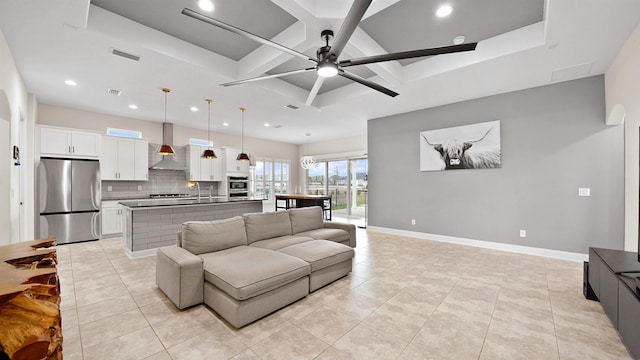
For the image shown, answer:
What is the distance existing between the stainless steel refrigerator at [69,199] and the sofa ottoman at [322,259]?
16.1 feet

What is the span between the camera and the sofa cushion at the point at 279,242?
321 cm

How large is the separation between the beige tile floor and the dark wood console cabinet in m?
0.19

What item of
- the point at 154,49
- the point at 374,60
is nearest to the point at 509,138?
the point at 374,60

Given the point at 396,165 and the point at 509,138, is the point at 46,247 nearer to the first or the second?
the point at 396,165

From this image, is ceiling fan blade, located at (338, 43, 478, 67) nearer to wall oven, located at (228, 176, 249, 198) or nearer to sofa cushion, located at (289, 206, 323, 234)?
sofa cushion, located at (289, 206, 323, 234)

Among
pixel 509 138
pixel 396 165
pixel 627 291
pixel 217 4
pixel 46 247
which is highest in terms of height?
pixel 217 4

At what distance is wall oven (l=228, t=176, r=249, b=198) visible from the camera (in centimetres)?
787

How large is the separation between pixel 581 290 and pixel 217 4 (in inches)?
203

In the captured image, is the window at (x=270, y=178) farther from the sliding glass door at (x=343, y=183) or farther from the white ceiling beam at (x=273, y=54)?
the white ceiling beam at (x=273, y=54)

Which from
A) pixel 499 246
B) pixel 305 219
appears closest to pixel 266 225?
pixel 305 219

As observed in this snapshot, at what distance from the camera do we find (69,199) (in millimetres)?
5176

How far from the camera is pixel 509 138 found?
457 cm

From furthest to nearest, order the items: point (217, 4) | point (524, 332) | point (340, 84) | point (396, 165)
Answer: point (396, 165), point (340, 84), point (217, 4), point (524, 332)

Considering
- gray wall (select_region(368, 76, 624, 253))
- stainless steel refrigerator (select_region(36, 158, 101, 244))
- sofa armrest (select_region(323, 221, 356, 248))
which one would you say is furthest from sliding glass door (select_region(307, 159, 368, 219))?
stainless steel refrigerator (select_region(36, 158, 101, 244))
